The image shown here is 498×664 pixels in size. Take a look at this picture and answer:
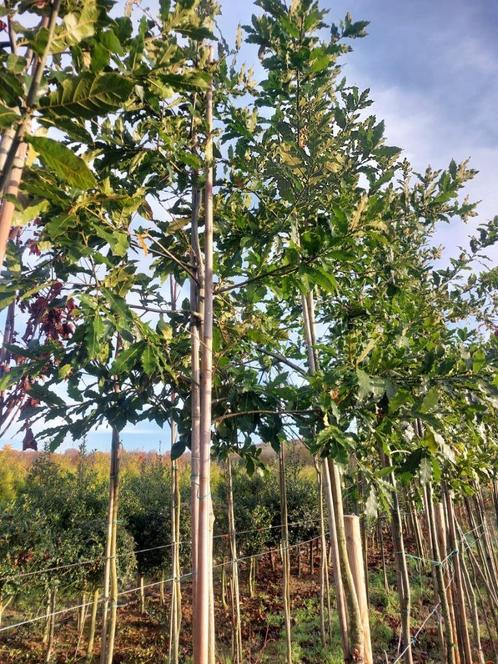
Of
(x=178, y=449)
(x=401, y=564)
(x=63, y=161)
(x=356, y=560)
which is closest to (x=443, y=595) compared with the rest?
(x=401, y=564)

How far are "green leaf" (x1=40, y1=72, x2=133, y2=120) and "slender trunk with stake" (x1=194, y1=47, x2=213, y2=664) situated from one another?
0.99 meters

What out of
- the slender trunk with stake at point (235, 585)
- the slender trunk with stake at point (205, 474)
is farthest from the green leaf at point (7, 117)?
the slender trunk with stake at point (235, 585)

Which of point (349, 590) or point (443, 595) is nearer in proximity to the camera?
point (349, 590)

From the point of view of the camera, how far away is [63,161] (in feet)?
2.43

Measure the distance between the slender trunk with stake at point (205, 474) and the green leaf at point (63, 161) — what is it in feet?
3.09

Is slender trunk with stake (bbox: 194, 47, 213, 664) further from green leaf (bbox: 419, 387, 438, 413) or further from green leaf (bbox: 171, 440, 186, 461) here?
green leaf (bbox: 419, 387, 438, 413)

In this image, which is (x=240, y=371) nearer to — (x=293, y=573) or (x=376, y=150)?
(x=376, y=150)

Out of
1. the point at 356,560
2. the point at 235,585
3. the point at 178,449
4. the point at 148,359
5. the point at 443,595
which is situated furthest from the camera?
the point at 235,585

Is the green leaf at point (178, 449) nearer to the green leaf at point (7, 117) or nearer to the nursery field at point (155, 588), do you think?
the green leaf at point (7, 117)

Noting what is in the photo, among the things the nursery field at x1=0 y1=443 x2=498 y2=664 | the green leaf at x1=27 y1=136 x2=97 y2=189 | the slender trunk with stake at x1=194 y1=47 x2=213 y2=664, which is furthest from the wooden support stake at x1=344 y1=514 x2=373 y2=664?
the green leaf at x1=27 y1=136 x2=97 y2=189

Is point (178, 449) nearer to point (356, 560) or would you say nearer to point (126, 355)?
point (126, 355)

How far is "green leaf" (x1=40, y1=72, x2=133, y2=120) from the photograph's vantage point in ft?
2.39

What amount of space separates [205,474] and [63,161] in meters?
1.15

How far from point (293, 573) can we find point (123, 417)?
364 inches
